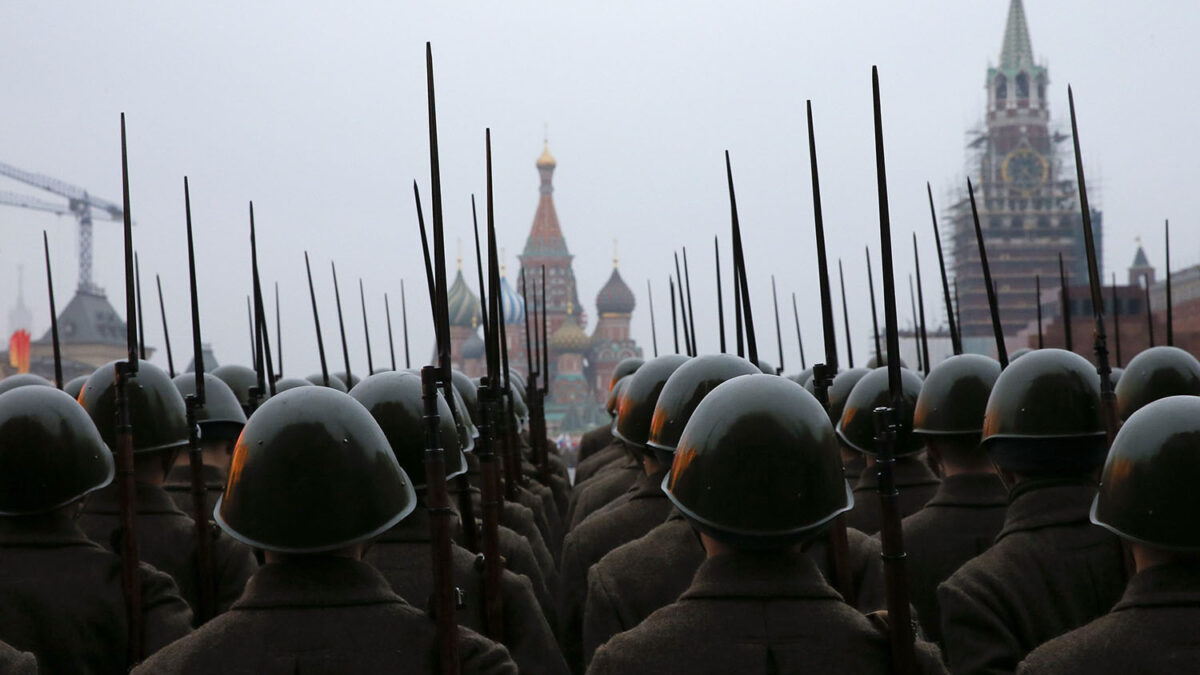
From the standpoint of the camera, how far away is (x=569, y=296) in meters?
102

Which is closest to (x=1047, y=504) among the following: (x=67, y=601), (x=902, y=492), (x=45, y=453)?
(x=902, y=492)

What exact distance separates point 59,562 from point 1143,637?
273 cm

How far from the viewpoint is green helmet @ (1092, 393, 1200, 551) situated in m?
2.74

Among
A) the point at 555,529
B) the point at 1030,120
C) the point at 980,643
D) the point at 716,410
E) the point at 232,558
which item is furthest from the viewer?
the point at 1030,120

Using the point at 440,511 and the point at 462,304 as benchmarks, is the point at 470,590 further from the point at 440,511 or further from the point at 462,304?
the point at 462,304

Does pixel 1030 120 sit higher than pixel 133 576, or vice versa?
pixel 1030 120

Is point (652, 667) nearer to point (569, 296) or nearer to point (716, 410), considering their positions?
point (716, 410)

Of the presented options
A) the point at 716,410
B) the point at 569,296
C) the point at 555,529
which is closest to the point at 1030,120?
the point at 569,296

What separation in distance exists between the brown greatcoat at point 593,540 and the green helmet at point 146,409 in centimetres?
151

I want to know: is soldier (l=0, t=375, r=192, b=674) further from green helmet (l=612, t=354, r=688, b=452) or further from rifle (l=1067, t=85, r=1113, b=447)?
rifle (l=1067, t=85, r=1113, b=447)

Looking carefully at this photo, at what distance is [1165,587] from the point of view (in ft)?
8.80

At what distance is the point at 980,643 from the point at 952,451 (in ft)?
5.09

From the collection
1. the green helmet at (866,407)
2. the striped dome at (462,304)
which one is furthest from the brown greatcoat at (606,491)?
the striped dome at (462,304)

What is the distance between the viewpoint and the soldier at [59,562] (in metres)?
3.78
